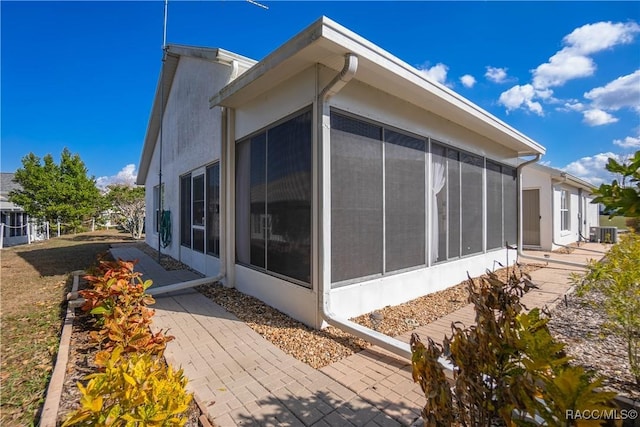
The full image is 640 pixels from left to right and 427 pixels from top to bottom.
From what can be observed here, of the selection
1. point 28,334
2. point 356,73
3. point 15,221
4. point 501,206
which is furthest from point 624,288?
point 15,221

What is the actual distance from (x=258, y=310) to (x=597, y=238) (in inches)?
682

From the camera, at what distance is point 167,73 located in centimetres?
916

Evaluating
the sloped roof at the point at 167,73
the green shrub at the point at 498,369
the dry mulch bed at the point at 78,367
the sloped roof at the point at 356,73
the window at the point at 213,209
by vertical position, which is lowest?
the dry mulch bed at the point at 78,367

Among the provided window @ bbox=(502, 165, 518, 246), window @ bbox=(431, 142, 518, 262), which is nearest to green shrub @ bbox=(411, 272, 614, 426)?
window @ bbox=(431, 142, 518, 262)

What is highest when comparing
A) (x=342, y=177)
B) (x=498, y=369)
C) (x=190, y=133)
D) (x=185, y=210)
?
(x=190, y=133)

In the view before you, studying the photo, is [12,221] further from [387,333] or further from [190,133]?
[387,333]

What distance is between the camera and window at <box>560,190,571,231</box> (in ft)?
39.6

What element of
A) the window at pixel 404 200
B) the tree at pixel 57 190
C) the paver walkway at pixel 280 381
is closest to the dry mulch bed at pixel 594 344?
the paver walkway at pixel 280 381

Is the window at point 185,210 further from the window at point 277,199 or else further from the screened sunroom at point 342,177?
the window at point 277,199

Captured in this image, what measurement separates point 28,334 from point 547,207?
48.2ft

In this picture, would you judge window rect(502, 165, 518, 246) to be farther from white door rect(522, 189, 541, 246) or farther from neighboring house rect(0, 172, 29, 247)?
neighboring house rect(0, 172, 29, 247)

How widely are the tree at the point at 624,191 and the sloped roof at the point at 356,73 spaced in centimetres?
267

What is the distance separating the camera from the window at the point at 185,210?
817cm

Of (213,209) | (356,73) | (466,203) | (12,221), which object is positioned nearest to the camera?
(356,73)
